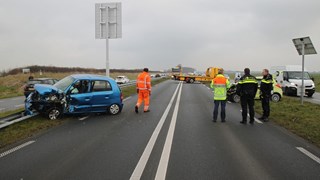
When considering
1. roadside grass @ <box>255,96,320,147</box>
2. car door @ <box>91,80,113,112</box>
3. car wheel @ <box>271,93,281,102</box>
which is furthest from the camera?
car wheel @ <box>271,93,281,102</box>

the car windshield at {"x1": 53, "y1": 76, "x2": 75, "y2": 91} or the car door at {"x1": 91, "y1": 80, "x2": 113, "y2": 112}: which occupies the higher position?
the car windshield at {"x1": 53, "y1": 76, "x2": 75, "y2": 91}

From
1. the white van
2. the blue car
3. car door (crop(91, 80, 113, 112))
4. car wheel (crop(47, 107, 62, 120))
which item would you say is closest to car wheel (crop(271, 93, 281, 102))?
the white van

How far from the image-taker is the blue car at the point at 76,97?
9.62 meters

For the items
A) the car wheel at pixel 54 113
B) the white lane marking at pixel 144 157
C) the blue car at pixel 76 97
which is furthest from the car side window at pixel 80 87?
the white lane marking at pixel 144 157

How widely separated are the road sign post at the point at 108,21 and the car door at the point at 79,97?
9.27m

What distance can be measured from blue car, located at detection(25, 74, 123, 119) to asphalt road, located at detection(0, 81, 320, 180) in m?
1.35

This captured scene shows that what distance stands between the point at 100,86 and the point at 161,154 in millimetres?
5938

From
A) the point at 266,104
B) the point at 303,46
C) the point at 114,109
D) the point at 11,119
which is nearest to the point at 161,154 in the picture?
the point at 11,119

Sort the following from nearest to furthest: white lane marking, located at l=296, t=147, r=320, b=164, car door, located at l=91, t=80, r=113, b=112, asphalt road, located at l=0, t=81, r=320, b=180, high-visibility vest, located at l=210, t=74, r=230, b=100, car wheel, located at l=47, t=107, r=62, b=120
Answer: asphalt road, located at l=0, t=81, r=320, b=180
white lane marking, located at l=296, t=147, r=320, b=164
car wheel, located at l=47, t=107, r=62, b=120
high-visibility vest, located at l=210, t=74, r=230, b=100
car door, located at l=91, t=80, r=113, b=112

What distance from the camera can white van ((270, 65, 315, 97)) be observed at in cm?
2210

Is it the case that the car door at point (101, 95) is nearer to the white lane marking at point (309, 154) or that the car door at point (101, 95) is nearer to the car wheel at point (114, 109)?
the car wheel at point (114, 109)

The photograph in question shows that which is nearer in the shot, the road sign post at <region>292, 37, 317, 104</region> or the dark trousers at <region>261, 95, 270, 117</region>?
the dark trousers at <region>261, 95, 270, 117</region>

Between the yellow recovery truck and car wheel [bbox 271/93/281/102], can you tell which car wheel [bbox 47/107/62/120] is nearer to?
car wheel [bbox 271/93/281/102]

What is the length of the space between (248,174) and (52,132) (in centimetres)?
538
